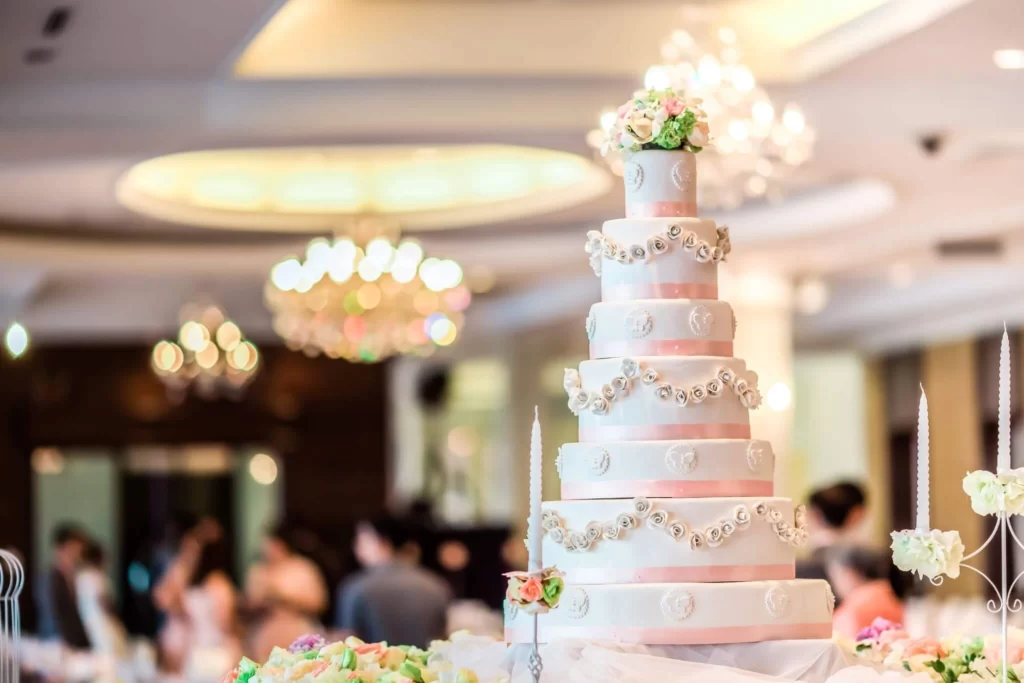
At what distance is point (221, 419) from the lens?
15.9 metres

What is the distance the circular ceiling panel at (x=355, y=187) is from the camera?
10.5m

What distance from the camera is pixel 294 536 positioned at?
11.4 meters

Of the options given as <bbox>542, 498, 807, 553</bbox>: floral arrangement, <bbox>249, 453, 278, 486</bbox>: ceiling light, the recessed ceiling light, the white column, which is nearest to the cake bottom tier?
<bbox>542, 498, 807, 553</bbox>: floral arrangement

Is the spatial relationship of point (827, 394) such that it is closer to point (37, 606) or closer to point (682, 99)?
point (37, 606)

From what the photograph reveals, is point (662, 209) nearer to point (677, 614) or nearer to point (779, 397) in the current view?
point (677, 614)

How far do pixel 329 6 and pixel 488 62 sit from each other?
81 centimetres

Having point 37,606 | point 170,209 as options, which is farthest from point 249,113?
point 37,606

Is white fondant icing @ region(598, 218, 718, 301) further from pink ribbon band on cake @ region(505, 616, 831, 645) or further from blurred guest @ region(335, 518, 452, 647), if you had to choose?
blurred guest @ region(335, 518, 452, 647)

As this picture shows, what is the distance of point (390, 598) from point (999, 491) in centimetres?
497

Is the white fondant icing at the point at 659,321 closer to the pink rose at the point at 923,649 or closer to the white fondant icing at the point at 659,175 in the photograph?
the white fondant icing at the point at 659,175

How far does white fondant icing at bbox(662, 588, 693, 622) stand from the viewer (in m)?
4.12

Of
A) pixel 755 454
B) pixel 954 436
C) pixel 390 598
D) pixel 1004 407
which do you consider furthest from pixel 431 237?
pixel 1004 407

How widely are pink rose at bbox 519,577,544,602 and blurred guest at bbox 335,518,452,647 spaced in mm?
4727

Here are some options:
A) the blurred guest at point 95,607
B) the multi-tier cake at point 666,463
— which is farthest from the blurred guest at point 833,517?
the blurred guest at point 95,607
